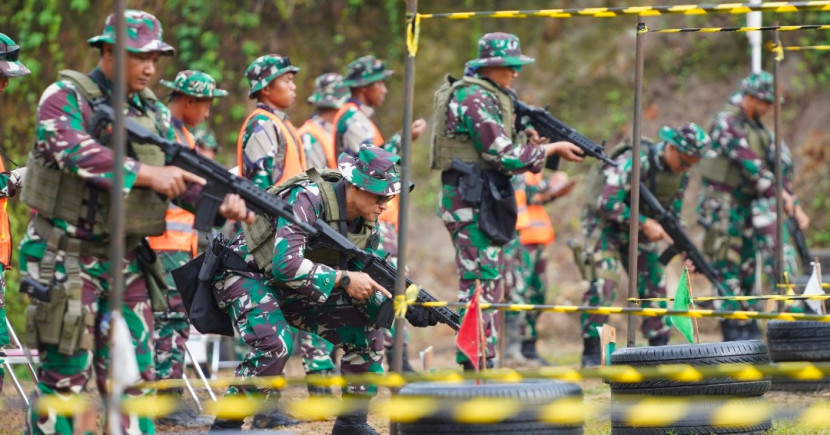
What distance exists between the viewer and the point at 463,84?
955 cm

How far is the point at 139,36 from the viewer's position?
19.1 feet

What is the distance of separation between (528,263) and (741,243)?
2.19 m

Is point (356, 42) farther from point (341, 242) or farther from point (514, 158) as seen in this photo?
point (341, 242)

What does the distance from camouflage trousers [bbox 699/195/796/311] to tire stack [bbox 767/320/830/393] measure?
2.74m

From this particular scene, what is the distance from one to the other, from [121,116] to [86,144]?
723mm

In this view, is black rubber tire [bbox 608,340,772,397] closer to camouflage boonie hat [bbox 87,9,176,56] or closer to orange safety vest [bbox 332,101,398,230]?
camouflage boonie hat [bbox 87,9,176,56]

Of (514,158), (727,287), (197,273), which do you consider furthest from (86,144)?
(727,287)

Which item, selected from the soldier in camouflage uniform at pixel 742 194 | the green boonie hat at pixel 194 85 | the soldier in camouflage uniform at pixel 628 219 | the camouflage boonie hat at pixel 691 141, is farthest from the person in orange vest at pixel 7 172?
the soldier in camouflage uniform at pixel 742 194

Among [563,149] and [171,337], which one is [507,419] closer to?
[171,337]

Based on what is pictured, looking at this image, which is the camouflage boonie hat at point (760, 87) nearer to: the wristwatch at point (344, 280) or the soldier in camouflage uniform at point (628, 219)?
the soldier in camouflage uniform at point (628, 219)

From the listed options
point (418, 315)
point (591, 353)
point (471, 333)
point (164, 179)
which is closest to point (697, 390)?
point (471, 333)

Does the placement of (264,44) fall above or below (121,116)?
above

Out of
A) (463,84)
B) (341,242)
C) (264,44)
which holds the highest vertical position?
(264,44)

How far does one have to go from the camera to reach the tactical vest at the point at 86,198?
5.77m
